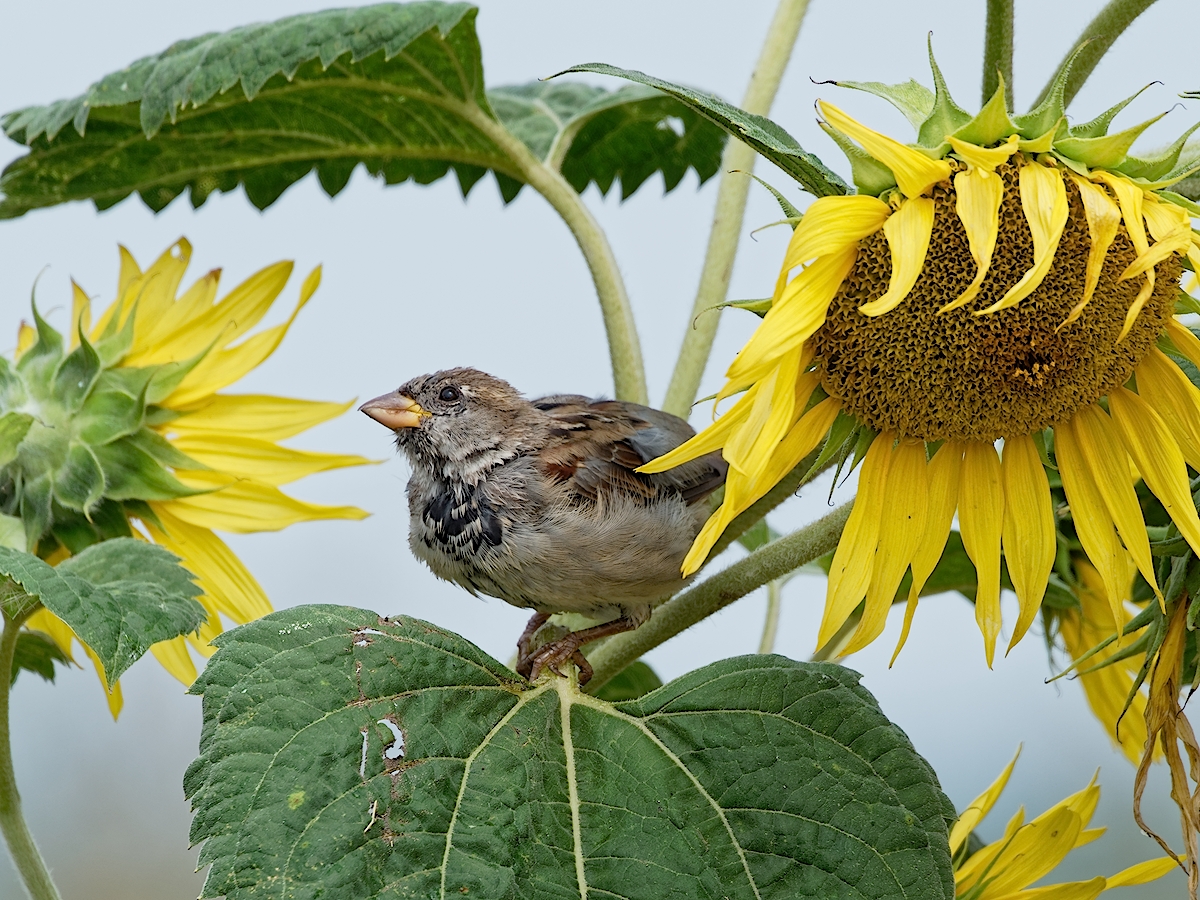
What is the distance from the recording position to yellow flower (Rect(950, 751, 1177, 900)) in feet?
4.25

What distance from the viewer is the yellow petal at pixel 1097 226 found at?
0.95 meters

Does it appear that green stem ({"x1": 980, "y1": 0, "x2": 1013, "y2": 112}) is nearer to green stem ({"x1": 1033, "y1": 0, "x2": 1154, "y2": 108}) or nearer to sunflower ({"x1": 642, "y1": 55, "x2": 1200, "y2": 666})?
green stem ({"x1": 1033, "y1": 0, "x2": 1154, "y2": 108})

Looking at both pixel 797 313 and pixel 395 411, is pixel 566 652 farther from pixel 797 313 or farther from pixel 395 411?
pixel 395 411

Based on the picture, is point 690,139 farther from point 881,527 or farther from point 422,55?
point 881,527

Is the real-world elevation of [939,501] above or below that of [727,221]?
below

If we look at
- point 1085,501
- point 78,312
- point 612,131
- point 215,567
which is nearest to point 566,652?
point 1085,501

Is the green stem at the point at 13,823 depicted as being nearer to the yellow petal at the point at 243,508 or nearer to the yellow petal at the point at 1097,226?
the yellow petal at the point at 243,508

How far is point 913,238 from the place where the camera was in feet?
3.19

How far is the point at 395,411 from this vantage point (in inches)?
74.9

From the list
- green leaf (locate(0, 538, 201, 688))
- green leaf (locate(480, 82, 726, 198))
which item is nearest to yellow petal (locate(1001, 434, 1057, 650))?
green leaf (locate(0, 538, 201, 688))

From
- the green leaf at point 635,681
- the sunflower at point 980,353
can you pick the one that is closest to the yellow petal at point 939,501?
the sunflower at point 980,353

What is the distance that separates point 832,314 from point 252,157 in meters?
1.14

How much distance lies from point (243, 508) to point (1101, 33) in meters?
1.13

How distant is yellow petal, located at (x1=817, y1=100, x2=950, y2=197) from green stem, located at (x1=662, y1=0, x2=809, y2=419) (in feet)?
2.05
